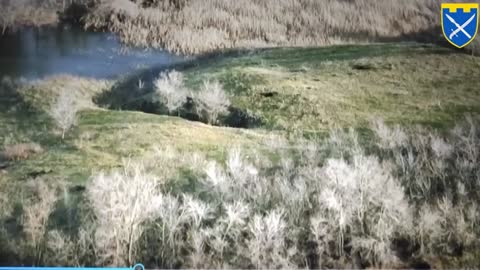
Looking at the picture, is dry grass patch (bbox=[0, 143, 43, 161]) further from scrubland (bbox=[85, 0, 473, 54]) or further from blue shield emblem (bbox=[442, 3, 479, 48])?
blue shield emblem (bbox=[442, 3, 479, 48])

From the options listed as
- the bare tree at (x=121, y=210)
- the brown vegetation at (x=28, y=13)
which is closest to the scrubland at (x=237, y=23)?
the brown vegetation at (x=28, y=13)

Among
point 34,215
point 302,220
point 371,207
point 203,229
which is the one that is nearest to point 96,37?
point 34,215

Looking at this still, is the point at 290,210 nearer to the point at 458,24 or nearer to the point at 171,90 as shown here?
the point at 171,90

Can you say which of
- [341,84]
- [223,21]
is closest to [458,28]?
[341,84]

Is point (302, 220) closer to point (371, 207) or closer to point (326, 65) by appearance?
point (371, 207)

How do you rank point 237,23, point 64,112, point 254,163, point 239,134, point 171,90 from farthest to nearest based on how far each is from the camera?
point 237,23 < point 171,90 < point 64,112 < point 239,134 < point 254,163
